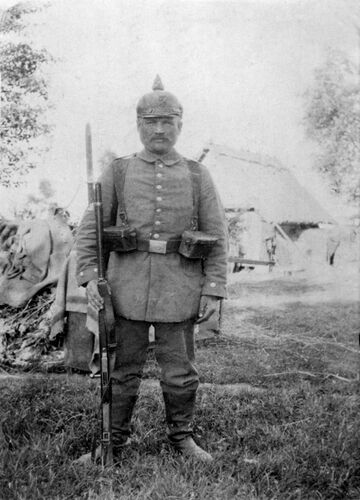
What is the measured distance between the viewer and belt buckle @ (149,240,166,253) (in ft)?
8.54

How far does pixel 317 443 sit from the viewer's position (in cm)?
274

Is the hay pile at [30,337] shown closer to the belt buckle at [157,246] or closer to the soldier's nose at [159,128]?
the belt buckle at [157,246]

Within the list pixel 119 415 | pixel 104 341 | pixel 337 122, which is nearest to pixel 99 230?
pixel 104 341

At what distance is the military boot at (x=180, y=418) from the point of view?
2686 millimetres

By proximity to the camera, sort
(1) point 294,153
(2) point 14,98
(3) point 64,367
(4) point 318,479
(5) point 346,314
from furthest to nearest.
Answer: (5) point 346,314 < (1) point 294,153 < (3) point 64,367 < (2) point 14,98 < (4) point 318,479

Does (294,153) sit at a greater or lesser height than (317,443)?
greater

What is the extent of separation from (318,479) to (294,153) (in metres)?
2.93

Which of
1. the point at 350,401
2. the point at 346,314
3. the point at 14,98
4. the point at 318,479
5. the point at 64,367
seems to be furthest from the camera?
the point at 346,314

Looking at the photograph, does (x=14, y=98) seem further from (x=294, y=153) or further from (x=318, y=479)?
(x=318, y=479)

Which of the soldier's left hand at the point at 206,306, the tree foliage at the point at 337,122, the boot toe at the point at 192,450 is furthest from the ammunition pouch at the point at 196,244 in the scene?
the tree foliage at the point at 337,122

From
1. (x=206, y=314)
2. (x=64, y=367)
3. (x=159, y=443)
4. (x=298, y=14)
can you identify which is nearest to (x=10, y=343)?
(x=64, y=367)

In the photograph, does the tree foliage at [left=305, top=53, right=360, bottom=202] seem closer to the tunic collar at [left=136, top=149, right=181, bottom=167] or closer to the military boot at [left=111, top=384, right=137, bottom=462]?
the tunic collar at [left=136, top=149, right=181, bottom=167]

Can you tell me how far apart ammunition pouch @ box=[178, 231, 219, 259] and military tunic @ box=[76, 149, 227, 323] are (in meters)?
0.08

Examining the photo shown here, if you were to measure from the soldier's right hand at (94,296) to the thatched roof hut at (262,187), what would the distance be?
2032 millimetres
